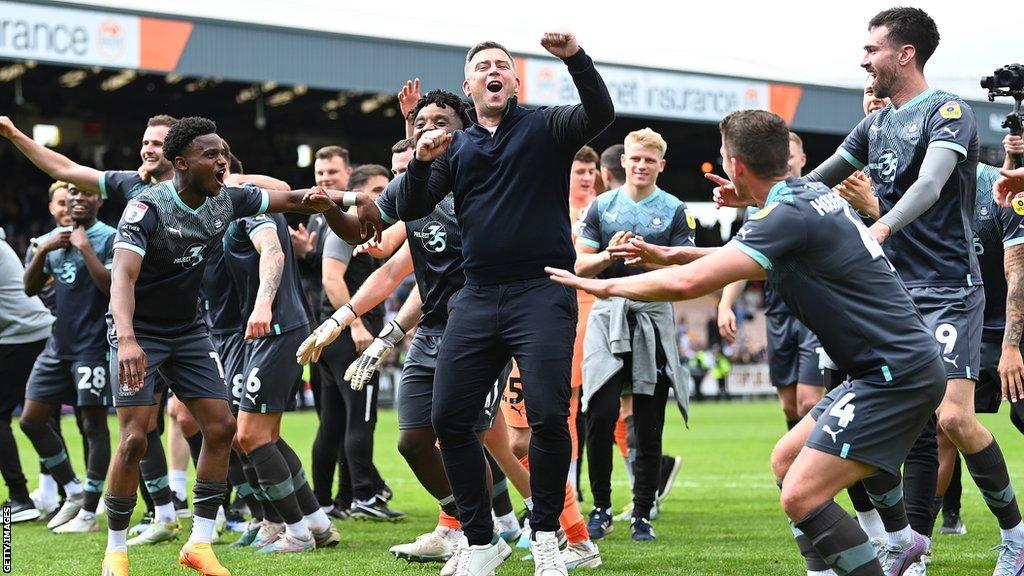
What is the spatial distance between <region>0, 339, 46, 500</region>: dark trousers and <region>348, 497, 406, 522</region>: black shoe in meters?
2.66

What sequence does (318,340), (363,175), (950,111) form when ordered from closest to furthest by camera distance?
(950,111) < (318,340) < (363,175)

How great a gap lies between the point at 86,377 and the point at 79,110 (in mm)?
26022

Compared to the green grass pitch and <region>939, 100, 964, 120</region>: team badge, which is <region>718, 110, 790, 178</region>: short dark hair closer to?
<region>939, 100, 964, 120</region>: team badge

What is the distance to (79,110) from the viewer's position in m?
32.6

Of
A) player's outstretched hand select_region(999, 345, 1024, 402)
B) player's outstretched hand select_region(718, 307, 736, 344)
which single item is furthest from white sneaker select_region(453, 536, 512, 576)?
player's outstretched hand select_region(718, 307, 736, 344)

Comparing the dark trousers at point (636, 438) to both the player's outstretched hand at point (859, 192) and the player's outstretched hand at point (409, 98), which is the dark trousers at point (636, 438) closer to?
the player's outstretched hand at point (409, 98)

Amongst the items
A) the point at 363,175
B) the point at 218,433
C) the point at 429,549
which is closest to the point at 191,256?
the point at 218,433

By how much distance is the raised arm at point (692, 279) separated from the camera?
4246 millimetres

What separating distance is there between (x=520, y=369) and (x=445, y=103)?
157 centimetres

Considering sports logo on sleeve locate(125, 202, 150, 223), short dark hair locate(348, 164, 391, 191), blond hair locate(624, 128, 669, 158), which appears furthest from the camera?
short dark hair locate(348, 164, 391, 191)

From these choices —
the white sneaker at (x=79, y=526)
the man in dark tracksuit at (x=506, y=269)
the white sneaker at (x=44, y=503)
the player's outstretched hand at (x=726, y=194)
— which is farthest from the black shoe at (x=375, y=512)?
the player's outstretched hand at (x=726, y=194)

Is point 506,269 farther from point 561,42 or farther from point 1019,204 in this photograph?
point 1019,204

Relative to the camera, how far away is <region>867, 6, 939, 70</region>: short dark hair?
561cm

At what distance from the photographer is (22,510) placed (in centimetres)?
919
